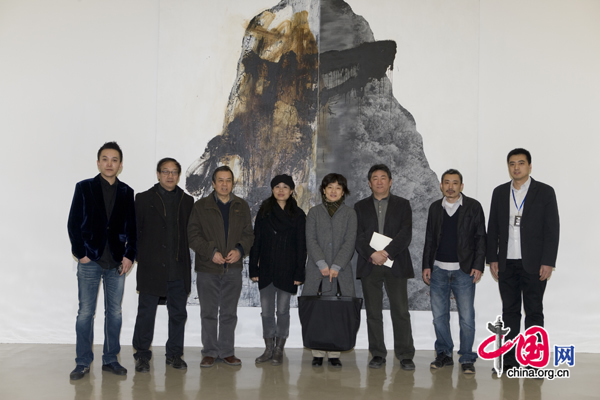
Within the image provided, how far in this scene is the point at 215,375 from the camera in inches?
151

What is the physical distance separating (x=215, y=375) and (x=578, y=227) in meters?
3.99

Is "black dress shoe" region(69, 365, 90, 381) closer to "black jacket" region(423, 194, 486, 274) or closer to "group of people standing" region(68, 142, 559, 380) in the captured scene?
"group of people standing" region(68, 142, 559, 380)

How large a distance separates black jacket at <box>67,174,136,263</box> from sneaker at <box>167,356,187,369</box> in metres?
0.95

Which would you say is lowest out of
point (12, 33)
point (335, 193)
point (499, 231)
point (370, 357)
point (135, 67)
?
point (370, 357)

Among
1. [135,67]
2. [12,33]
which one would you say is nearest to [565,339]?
[135,67]

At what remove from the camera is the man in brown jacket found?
4.15 metres

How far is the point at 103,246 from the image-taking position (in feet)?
12.2

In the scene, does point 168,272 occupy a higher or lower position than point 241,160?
lower

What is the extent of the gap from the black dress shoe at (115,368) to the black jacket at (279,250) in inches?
50.0

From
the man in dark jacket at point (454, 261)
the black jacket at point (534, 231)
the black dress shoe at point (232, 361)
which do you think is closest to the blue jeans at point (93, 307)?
the black dress shoe at point (232, 361)

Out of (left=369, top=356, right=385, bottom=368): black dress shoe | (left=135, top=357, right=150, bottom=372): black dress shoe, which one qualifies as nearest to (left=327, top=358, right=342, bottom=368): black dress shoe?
(left=369, top=356, right=385, bottom=368): black dress shoe

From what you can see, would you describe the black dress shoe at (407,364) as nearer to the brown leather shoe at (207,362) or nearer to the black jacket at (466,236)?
the black jacket at (466,236)

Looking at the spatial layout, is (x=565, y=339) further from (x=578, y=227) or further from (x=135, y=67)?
(x=135, y=67)

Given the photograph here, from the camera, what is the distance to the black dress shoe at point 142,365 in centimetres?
392
